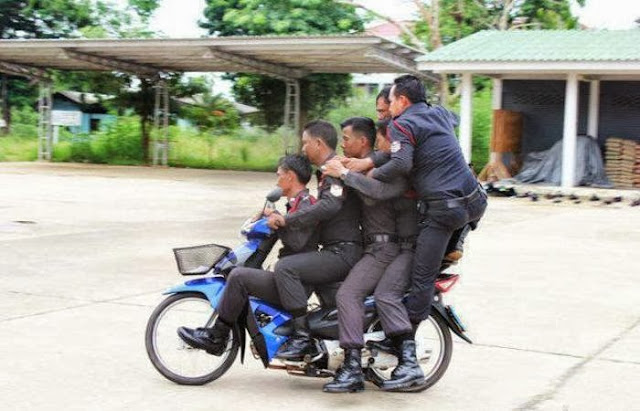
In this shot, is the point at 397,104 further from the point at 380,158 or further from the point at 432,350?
the point at 432,350

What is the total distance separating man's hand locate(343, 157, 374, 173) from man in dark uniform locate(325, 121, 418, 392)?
0.04 m

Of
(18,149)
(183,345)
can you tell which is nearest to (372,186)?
(183,345)

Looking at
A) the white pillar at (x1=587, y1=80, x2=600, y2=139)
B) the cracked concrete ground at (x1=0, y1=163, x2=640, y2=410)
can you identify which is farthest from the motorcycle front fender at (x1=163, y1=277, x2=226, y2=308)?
the white pillar at (x1=587, y1=80, x2=600, y2=139)

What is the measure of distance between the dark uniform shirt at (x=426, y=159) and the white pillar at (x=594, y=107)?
18686 mm

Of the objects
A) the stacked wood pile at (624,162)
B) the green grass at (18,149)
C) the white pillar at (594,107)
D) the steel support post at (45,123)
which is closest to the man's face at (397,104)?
the stacked wood pile at (624,162)

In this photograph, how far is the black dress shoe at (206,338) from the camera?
5355 mm

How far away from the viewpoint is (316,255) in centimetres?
536

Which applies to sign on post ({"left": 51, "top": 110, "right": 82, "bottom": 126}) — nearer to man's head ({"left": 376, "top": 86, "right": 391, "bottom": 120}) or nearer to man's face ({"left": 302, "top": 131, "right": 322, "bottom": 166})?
man's head ({"left": 376, "top": 86, "right": 391, "bottom": 120})

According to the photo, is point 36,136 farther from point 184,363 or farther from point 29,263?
point 184,363

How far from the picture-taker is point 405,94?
542cm

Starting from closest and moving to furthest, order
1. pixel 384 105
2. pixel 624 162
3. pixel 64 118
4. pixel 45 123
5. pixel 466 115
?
1. pixel 384 105
2. pixel 624 162
3. pixel 466 115
4. pixel 45 123
5. pixel 64 118

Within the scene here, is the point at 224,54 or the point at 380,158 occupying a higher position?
the point at 224,54

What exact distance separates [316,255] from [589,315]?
3.22m

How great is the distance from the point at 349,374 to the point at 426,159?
1.21 metres
